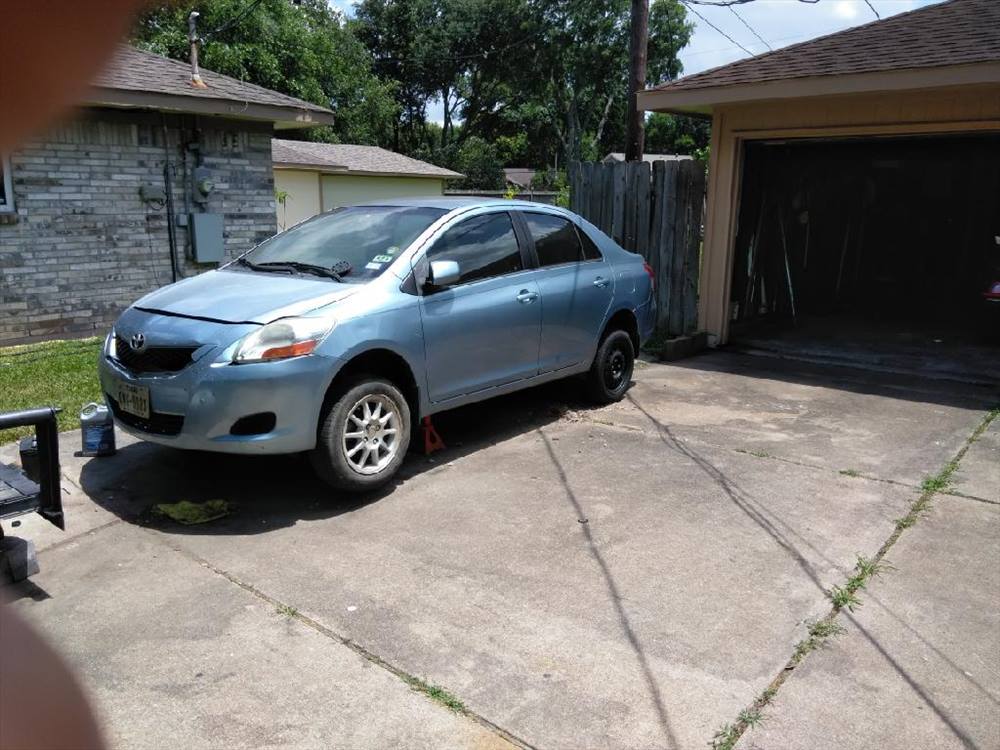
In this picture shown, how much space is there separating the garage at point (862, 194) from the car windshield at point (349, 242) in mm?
4661

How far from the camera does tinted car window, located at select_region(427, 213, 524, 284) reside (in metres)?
5.60

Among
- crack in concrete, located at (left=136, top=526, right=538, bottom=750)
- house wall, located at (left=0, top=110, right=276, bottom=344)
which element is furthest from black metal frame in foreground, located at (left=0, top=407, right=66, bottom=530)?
house wall, located at (left=0, top=110, right=276, bottom=344)

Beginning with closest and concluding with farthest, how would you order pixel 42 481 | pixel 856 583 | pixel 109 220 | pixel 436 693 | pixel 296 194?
pixel 436 693
pixel 42 481
pixel 856 583
pixel 109 220
pixel 296 194

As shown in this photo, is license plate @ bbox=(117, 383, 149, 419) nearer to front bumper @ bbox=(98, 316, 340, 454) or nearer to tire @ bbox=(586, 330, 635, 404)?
front bumper @ bbox=(98, 316, 340, 454)

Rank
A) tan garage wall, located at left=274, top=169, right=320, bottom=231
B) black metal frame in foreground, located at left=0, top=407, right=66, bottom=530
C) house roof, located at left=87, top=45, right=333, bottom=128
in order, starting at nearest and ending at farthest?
1. black metal frame in foreground, located at left=0, top=407, right=66, bottom=530
2. house roof, located at left=87, top=45, right=333, bottom=128
3. tan garage wall, located at left=274, top=169, right=320, bottom=231

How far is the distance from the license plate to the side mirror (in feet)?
5.92

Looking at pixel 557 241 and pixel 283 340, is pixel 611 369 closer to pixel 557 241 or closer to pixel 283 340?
pixel 557 241

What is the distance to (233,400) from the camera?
4391 millimetres

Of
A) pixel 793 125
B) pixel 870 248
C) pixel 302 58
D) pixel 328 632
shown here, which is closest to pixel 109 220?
pixel 793 125

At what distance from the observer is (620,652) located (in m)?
3.40

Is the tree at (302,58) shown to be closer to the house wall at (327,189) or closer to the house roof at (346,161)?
the house roof at (346,161)

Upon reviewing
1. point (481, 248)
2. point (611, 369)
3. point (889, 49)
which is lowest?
point (611, 369)

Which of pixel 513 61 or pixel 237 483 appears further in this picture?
pixel 513 61

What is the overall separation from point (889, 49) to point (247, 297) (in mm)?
6969
